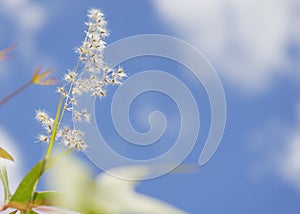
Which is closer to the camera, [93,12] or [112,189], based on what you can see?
[112,189]

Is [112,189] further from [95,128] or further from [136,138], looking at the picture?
[136,138]

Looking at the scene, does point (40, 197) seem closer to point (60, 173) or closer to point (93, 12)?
point (60, 173)

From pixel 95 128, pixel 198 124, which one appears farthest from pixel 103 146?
pixel 198 124

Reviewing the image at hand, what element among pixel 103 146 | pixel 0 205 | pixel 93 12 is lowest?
pixel 0 205

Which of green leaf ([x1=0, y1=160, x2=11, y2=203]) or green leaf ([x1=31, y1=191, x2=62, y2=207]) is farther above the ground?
green leaf ([x1=0, y1=160, x2=11, y2=203])

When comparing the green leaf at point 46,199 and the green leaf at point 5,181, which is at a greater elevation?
the green leaf at point 5,181

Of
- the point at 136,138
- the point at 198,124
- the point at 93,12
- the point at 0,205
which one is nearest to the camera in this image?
the point at 0,205

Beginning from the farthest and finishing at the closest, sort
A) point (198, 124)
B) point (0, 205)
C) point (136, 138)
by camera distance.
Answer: point (136, 138) < point (198, 124) < point (0, 205)

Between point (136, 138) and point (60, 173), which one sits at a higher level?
point (136, 138)
